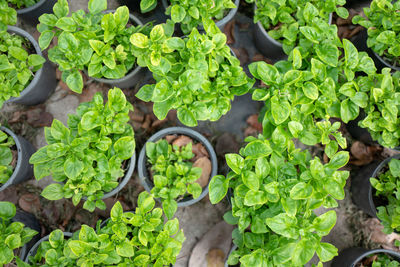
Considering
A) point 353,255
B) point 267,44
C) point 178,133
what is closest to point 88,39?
point 178,133

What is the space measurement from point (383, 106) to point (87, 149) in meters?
1.99

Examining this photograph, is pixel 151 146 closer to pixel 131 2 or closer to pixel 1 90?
pixel 1 90

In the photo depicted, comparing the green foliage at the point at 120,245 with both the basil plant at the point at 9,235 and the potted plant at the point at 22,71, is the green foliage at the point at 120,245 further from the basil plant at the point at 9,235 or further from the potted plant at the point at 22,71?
the potted plant at the point at 22,71

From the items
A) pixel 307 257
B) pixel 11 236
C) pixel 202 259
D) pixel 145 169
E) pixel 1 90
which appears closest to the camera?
pixel 307 257

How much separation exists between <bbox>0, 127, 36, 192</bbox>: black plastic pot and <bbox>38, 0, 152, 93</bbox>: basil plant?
29.2 inches

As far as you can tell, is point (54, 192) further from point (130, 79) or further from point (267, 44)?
point (267, 44)

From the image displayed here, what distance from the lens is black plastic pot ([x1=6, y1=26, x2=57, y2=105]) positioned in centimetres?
253

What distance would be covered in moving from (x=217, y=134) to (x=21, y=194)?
1827 millimetres

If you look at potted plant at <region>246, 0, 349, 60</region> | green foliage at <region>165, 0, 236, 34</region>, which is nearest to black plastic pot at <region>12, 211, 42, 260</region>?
green foliage at <region>165, 0, 236, 34</region>

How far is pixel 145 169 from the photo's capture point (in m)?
2.47

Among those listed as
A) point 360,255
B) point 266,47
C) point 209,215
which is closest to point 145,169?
point 209,215

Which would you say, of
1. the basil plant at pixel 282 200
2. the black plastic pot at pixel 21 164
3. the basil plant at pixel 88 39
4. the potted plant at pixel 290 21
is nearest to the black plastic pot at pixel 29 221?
the black plastic pot at pixel 21 164

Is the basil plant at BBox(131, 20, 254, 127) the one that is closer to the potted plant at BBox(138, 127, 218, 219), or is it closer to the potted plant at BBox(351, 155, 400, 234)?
the potted plant at BBox(138, 127, 218, 219)

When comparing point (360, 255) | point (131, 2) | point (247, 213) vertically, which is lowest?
point (360, 255)
